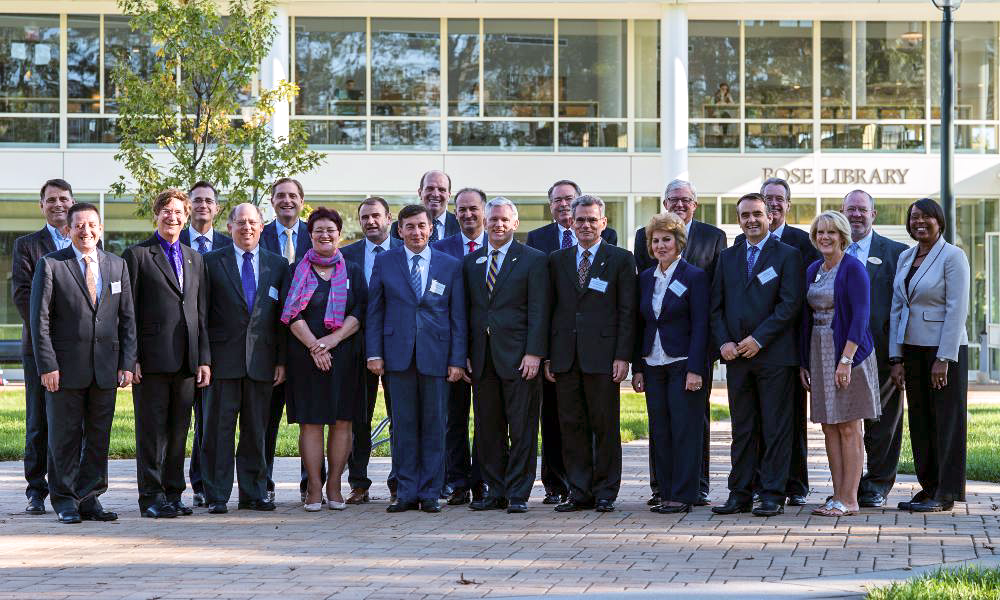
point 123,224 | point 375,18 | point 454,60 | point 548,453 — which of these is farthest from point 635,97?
point 548,453

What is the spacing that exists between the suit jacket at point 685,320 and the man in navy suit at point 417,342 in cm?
139

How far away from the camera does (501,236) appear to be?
980 cm

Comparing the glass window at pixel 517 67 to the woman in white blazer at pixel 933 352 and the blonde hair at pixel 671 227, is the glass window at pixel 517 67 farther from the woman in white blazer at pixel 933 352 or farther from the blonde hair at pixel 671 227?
the woman in white blazer at pixel 933 352

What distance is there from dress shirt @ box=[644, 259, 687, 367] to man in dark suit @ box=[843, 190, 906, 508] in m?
1.42

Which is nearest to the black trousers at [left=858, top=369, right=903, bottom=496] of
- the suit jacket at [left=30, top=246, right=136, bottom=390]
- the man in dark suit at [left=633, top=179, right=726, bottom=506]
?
the man in dark suit at [left=633, top=179, right=726, bottom=506]

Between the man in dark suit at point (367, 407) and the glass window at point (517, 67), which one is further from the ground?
the glass window at point (517, 67)

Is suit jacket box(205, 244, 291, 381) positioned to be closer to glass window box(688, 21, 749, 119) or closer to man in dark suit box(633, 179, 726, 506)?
man in dark suit box(633, 179, 726, 506)

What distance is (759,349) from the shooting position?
9.45 metres

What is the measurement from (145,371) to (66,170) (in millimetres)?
18538

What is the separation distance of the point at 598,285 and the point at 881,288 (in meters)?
2.07

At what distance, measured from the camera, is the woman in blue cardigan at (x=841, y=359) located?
30.2 feet

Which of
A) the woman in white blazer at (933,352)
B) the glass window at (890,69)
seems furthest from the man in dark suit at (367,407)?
the glass window at (890,69)

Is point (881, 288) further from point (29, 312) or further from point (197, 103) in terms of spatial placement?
point (197, 103)

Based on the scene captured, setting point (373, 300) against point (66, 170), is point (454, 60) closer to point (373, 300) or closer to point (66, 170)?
point (66, 170)
